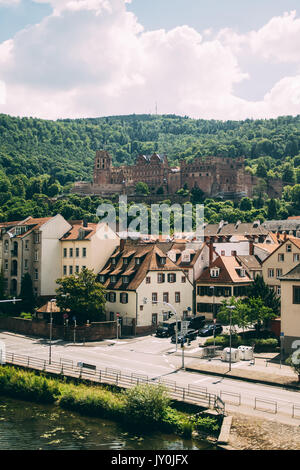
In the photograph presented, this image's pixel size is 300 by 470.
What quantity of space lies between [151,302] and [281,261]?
16845mm

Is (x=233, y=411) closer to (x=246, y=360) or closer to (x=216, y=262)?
(x=246, y=360)

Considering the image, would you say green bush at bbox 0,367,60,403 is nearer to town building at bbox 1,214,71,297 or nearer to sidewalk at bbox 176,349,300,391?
sidewalk at bbox 176,349,300,391

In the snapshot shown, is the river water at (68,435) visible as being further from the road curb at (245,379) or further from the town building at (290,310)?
the town building at (290,310)

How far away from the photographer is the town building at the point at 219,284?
232ft

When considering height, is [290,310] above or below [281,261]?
below

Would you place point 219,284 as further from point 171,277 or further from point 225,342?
point 225,342

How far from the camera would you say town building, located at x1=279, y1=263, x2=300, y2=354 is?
5281cm

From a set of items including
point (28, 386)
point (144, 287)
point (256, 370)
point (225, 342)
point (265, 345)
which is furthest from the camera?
point (144, 287)

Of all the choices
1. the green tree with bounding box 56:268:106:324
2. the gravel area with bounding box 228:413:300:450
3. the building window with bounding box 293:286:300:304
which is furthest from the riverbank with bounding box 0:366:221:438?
the building window with bounding box 293:286:300:304

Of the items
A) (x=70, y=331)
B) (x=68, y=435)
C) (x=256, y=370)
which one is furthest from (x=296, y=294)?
(x=68, y=435)

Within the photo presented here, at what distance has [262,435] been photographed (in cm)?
3191

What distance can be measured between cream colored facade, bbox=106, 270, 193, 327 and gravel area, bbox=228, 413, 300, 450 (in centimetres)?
3330

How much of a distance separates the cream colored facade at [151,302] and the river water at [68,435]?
2630 centimetres

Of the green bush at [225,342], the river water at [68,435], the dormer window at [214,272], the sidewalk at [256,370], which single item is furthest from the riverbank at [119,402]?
the dormer window at [214,272]
